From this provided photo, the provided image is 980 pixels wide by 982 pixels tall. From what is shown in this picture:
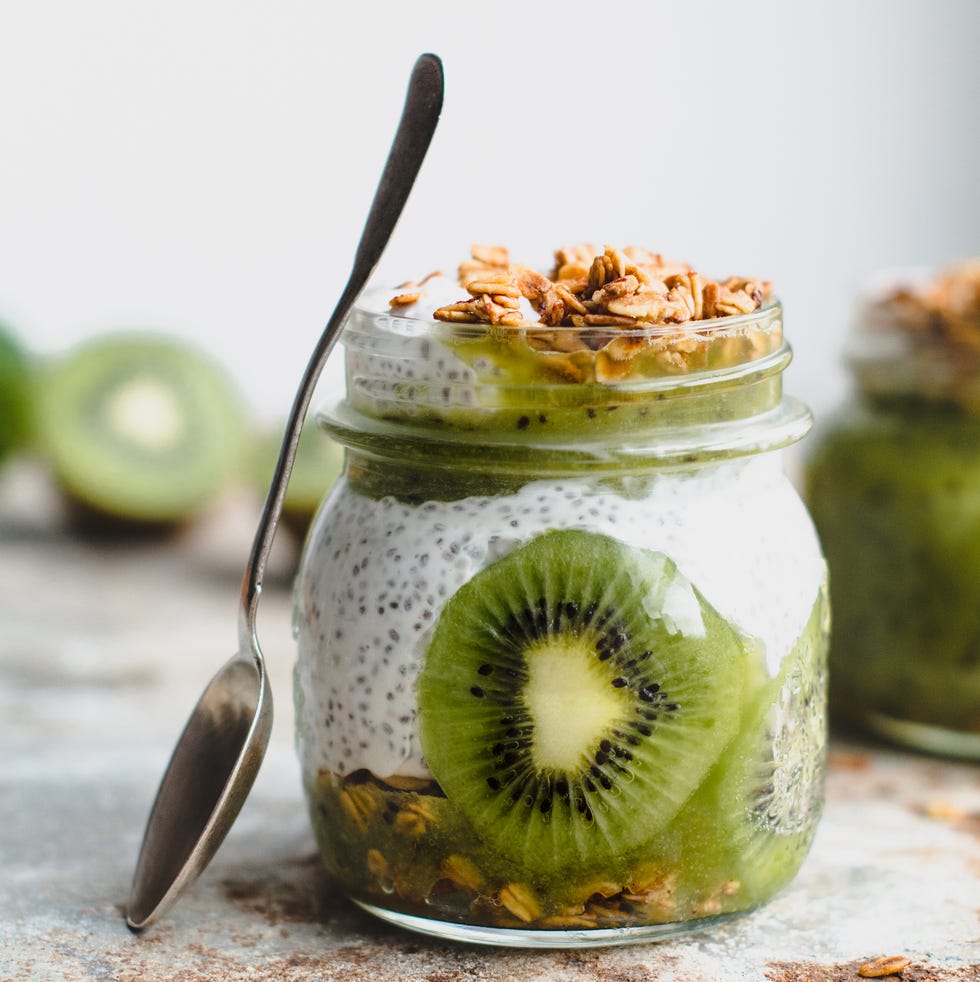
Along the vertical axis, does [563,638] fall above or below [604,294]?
below

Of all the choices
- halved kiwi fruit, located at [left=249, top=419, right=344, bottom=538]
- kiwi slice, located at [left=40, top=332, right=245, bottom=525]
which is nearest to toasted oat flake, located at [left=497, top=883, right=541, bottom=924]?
halved kiwi fruit, located at [left=249, top=419, right=344, bottom=538]

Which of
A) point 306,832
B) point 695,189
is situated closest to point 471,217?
point 695,189

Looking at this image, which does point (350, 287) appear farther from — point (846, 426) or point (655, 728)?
point (846, 426)

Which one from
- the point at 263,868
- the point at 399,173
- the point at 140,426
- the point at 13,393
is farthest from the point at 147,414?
the point at 399,173

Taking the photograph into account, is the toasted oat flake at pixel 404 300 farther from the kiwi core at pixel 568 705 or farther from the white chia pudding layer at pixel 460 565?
the kiwi core at pixel 568 705

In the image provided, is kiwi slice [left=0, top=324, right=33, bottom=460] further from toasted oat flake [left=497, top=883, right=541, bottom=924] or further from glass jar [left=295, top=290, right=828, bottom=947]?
toasted oat flake [left=497, top=883, right=541, bottom=924]

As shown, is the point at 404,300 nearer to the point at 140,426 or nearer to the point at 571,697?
the point at 571,697

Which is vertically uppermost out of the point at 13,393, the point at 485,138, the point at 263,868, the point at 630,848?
the point at 485,138
